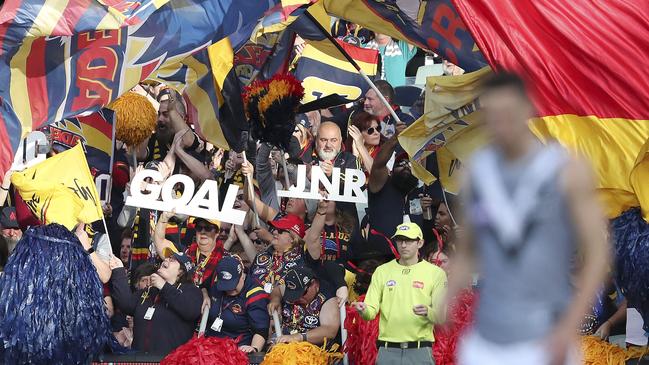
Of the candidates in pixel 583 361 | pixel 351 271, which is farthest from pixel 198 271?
pixel 583 361

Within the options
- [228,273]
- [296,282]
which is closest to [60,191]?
[228,273]

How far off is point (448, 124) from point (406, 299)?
195 cm

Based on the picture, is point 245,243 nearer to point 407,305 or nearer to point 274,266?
point 274,266

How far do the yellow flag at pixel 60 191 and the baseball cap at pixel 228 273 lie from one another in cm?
118

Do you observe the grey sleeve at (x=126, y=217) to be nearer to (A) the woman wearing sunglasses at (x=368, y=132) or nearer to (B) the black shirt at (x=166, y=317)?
(B) the black shirt at (x=166, y=317)

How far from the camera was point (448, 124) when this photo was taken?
33.1 feet

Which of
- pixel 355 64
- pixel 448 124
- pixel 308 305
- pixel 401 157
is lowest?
pixel 308 305

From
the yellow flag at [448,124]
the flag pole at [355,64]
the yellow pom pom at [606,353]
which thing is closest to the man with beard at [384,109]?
the flag pole at [355,64]

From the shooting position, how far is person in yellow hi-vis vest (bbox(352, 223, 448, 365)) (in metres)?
8.66

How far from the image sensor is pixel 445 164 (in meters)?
10.5

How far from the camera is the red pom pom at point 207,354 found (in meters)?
8.71

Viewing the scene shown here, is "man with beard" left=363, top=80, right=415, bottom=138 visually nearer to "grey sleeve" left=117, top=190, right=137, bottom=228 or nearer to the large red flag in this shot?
the large red flag

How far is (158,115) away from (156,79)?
1.35 feet

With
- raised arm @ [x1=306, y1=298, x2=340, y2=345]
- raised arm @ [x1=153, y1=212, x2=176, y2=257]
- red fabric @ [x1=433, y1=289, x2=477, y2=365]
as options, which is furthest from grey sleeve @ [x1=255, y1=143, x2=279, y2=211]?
red fabric @ [x1=433, y1=289, x2=477, y2=365]
